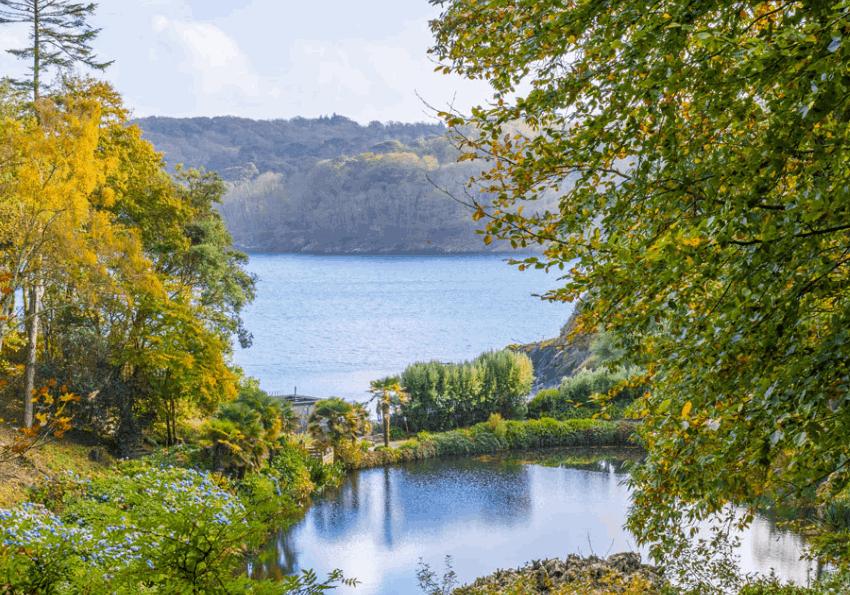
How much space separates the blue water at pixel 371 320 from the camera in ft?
148

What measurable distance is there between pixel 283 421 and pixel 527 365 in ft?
37.0

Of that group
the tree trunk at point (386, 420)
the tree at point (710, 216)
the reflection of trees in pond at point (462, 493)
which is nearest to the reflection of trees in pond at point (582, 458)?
the reflection of trees in pond at point (462, 493)

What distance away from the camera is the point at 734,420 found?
122 inches

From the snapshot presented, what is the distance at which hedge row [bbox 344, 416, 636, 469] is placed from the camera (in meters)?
20.6

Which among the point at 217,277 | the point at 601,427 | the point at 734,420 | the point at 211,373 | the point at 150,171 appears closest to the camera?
the point at 734,420

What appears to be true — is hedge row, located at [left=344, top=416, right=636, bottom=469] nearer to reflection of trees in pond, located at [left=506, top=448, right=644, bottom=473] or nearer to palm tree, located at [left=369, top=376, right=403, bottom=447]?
reflection of trees in pond, located at [left=506, top=448, right=644, bottom=473]

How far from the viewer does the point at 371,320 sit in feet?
212

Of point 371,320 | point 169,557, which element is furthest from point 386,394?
point 371,320

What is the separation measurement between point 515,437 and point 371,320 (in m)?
43.8

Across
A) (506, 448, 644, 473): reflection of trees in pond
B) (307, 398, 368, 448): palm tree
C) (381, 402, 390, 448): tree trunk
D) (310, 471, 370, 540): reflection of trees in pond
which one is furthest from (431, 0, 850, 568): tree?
(381, 402, 390, 448): tree trunk

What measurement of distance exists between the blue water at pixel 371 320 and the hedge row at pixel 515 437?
318cm

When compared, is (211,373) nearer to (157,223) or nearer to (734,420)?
(157,223)

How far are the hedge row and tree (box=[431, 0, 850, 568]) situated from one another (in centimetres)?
1679

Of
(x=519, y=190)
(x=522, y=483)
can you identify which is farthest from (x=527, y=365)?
(x=519, y=190)
